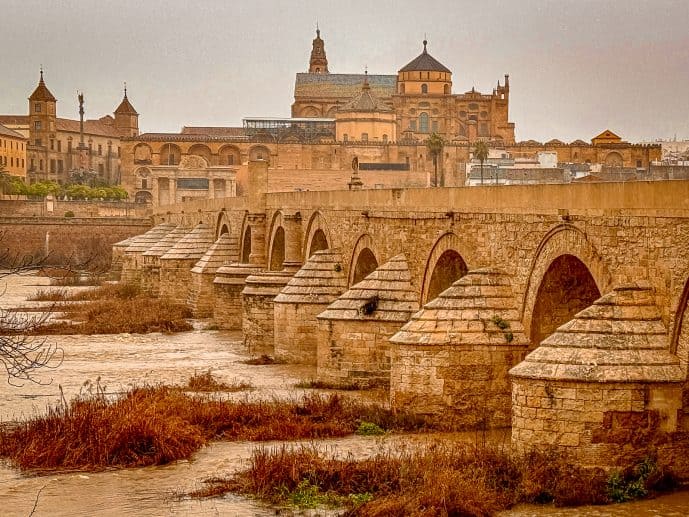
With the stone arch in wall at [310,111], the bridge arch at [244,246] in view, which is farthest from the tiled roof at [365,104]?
the bridge arch at [244,246]

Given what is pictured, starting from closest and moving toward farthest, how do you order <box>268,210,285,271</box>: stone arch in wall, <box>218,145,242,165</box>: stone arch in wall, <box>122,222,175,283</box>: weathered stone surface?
1. <box>268,210,285,271</box>: stone arch in wall
2. <box>122,222,175,283</box>: weathered stone surface
3. <box>218,145,242,165</box>: stone arch in wall

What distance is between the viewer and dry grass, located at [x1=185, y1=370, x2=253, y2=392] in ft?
69.8

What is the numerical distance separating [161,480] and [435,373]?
3815 millimetres

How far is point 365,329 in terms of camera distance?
2083cm

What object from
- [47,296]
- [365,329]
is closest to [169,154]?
[47,296]

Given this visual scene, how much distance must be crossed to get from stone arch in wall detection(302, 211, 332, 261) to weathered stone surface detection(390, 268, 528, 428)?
1215 cm

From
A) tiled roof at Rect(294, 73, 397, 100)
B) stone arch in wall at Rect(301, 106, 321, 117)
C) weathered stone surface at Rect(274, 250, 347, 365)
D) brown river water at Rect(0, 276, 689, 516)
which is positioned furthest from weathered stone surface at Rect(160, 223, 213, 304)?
tiled roof at Rect(294, 73, 397, 100)

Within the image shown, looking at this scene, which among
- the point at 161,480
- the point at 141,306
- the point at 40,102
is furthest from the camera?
the point at 40,102

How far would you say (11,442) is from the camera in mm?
16000

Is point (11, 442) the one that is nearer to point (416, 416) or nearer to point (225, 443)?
point (225, 443)

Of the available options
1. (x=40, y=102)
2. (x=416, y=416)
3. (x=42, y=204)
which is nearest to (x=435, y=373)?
(x=416, y=416)

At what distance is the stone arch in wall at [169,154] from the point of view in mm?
100125

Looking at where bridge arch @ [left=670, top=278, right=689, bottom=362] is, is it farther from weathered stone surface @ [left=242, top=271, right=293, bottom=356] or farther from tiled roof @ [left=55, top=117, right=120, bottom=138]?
tiled roof @ [left=55, top=117, right=120, bottom=138]

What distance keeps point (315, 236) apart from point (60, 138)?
309ft
